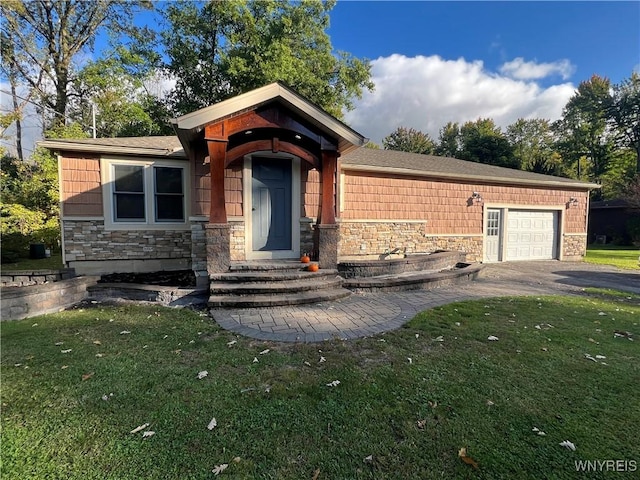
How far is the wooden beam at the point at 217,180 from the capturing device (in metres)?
5.72

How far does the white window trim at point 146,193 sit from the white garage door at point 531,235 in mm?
11356

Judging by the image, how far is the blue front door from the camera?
7195 millimetres

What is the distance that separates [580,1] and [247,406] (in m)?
12.6

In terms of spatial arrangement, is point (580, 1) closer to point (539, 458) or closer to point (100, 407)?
point (539, 458)

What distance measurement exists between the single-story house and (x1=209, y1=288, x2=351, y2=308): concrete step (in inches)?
33.4

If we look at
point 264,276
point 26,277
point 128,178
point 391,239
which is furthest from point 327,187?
point 26,277

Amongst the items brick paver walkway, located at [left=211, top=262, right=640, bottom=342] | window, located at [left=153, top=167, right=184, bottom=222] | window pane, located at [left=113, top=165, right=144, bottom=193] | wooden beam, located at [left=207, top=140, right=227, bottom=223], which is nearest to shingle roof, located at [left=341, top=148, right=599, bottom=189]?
brick paver walkway, located at [left=211, top=262, right=640, bottom=342]

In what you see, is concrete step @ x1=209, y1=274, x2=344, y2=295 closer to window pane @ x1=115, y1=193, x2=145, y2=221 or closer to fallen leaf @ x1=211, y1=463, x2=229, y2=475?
window pane @ x1=115, y1=193, x2=145, y2=221

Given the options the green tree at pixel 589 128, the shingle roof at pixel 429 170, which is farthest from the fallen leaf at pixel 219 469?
the green tree at pixel 589 128

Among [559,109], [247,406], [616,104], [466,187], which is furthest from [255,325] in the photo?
[559,109]

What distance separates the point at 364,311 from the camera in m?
5.10

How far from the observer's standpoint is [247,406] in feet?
8.05

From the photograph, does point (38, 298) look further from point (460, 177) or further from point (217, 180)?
point (460, 177)

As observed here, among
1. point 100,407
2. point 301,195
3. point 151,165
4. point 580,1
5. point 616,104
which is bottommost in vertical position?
point 100,407
